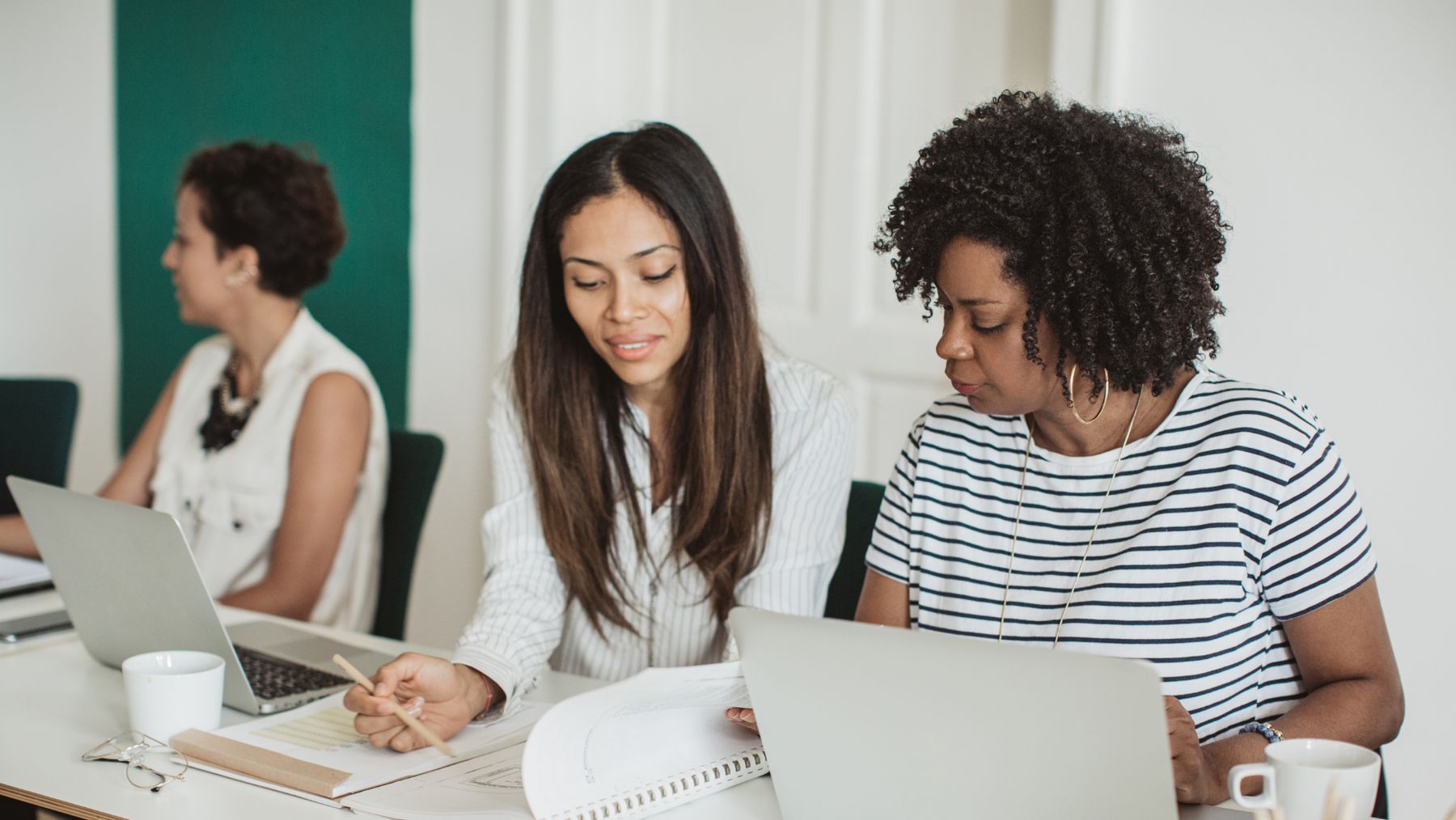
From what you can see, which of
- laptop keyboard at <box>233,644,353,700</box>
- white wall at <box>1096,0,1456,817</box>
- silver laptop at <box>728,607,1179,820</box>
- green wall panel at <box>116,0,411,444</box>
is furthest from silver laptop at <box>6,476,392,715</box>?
green wall panel at <box>116,0,411,444</box>

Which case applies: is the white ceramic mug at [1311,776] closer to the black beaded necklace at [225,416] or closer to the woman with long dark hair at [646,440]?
the woman with long dark hair at [646,440]

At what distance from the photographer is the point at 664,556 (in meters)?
1.71

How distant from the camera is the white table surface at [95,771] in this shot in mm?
1122

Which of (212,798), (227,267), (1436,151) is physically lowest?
(212,798)

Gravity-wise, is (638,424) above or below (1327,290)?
below

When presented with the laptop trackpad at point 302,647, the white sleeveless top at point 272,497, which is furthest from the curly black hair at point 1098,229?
the white sleeveless top at point 272,497

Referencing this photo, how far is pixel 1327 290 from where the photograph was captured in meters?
2.17

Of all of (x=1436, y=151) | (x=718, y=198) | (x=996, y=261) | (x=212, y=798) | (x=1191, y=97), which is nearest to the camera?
(x=212, y=798)

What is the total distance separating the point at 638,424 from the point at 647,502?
0.34ft

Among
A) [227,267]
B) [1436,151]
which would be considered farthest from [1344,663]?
[227,267]

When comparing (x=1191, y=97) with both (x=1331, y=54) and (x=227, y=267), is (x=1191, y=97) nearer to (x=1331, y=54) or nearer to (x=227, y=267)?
(x=1331, y=54)

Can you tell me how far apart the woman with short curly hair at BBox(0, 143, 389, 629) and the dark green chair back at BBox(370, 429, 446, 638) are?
65 millimetres

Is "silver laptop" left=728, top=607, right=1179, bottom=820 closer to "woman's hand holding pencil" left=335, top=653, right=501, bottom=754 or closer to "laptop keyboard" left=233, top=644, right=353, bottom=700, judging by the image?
"woman's hand holding pencil" left=335, top=653, right=501, bottom=754

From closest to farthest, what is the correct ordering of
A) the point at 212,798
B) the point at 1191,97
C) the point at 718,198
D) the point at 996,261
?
the point at 212,798 → the point at 996,261 → the point at 718,198 → the point at 1191,97
